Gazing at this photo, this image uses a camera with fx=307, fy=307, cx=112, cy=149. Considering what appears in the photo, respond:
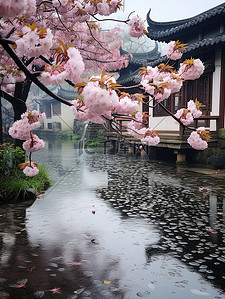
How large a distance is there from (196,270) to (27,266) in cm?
231

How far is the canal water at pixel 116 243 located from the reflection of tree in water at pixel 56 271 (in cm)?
1

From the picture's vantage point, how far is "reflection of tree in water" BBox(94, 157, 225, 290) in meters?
4.58

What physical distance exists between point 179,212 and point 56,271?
3.60m

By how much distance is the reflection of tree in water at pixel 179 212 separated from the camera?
4.58m

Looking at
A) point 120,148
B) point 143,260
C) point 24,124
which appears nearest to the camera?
point 143,260

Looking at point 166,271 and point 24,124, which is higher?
point 24,124

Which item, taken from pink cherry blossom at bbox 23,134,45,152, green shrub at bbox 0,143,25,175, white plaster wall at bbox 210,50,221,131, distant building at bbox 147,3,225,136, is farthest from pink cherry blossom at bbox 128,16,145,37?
white plaster wall at bbox 210,50,221,131

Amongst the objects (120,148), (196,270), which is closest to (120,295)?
(196,270)

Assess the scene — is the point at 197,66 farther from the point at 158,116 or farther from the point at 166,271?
the point at 158,116

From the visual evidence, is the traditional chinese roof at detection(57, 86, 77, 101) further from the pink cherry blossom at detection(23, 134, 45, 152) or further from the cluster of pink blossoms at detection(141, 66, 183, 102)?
the cluster of pink blossoms at detection(141, 66, 183, 102)

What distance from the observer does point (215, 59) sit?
44.0 ft

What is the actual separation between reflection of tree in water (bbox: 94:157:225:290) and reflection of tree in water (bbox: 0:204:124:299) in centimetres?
85

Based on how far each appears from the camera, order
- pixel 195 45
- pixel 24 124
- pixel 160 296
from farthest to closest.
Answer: pixel 195 45 → pixel 24 124 → pixel 160 296

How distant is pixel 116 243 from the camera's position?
5141mm
